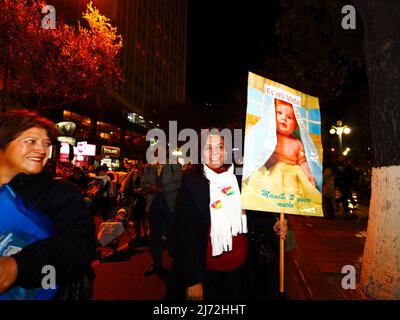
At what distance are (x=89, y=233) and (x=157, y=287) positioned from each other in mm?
3566

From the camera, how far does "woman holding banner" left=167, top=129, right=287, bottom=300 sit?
2.52 meters

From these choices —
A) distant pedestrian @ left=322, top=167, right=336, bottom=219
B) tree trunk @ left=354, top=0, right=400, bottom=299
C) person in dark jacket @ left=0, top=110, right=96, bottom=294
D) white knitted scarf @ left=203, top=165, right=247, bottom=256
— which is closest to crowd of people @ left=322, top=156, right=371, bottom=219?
distant pedestrian @ left=322, top=167, right=336, bottom=219

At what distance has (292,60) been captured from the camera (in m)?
10.5

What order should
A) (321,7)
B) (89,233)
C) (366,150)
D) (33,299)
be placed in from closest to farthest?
Answer: 1. (33,299)
2. (89,233)
3. (321,7)
4. (366,150)

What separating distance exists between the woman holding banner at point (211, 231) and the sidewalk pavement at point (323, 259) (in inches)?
31.7

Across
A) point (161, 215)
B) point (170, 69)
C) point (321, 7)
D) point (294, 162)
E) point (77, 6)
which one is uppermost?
point (170, 69)

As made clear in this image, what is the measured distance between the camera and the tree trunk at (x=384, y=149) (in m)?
3.77

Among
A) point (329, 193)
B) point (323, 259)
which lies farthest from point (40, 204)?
point (329, 193)

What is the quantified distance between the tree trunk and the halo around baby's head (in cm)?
166

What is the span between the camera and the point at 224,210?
2.76 m

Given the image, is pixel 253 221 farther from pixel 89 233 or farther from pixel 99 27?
pixel 99 27

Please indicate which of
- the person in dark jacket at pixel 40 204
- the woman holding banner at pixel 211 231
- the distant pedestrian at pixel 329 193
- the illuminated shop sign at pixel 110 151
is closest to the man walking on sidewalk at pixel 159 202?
the woman holding banner at pixel 211 231

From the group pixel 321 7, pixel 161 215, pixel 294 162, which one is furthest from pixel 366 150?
pixel 294 162

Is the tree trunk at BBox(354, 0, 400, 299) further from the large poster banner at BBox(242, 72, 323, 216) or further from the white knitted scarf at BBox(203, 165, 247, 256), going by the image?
the white knitted scarf at BBox(203, 165, 247, 256)
